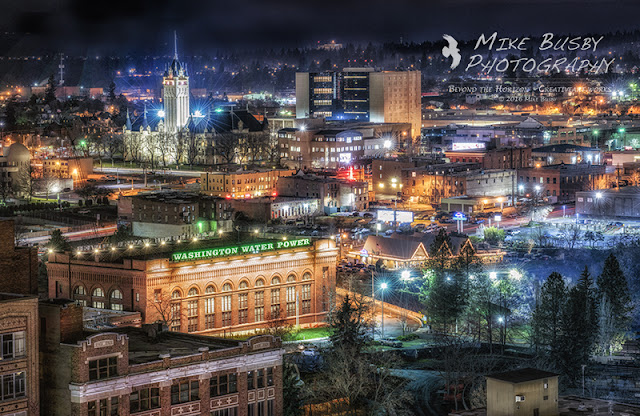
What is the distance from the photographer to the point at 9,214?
60312mm

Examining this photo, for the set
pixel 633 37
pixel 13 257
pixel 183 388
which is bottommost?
pixel 183 388

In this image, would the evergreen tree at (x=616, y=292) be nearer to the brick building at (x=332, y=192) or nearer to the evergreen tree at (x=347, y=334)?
the evergreen tree at (x=347, y=334)

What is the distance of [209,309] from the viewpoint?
35.9 meters

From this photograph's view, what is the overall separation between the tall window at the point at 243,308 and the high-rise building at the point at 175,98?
52703mm

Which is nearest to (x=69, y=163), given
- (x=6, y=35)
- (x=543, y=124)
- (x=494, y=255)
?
(x=494, y=255)

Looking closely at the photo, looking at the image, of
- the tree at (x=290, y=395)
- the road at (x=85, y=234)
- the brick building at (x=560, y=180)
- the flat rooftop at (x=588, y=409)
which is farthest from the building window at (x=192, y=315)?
the brick building at (x=560, y=180)

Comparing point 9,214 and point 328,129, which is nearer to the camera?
point 9,214

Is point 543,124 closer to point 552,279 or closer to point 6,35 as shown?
point 552,279

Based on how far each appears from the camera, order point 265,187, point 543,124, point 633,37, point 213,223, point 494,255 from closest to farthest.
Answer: point 494,255, point 213,223, point 265,187, point 543,124, point 633,37

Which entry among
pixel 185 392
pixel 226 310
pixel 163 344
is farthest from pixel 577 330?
pixel 185 392

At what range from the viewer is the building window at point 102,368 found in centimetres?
2294

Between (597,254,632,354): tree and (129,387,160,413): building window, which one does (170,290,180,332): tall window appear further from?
(129,387,160,413): building window

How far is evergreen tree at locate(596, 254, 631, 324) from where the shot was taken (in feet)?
121

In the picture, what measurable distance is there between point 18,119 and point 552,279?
7904cm
